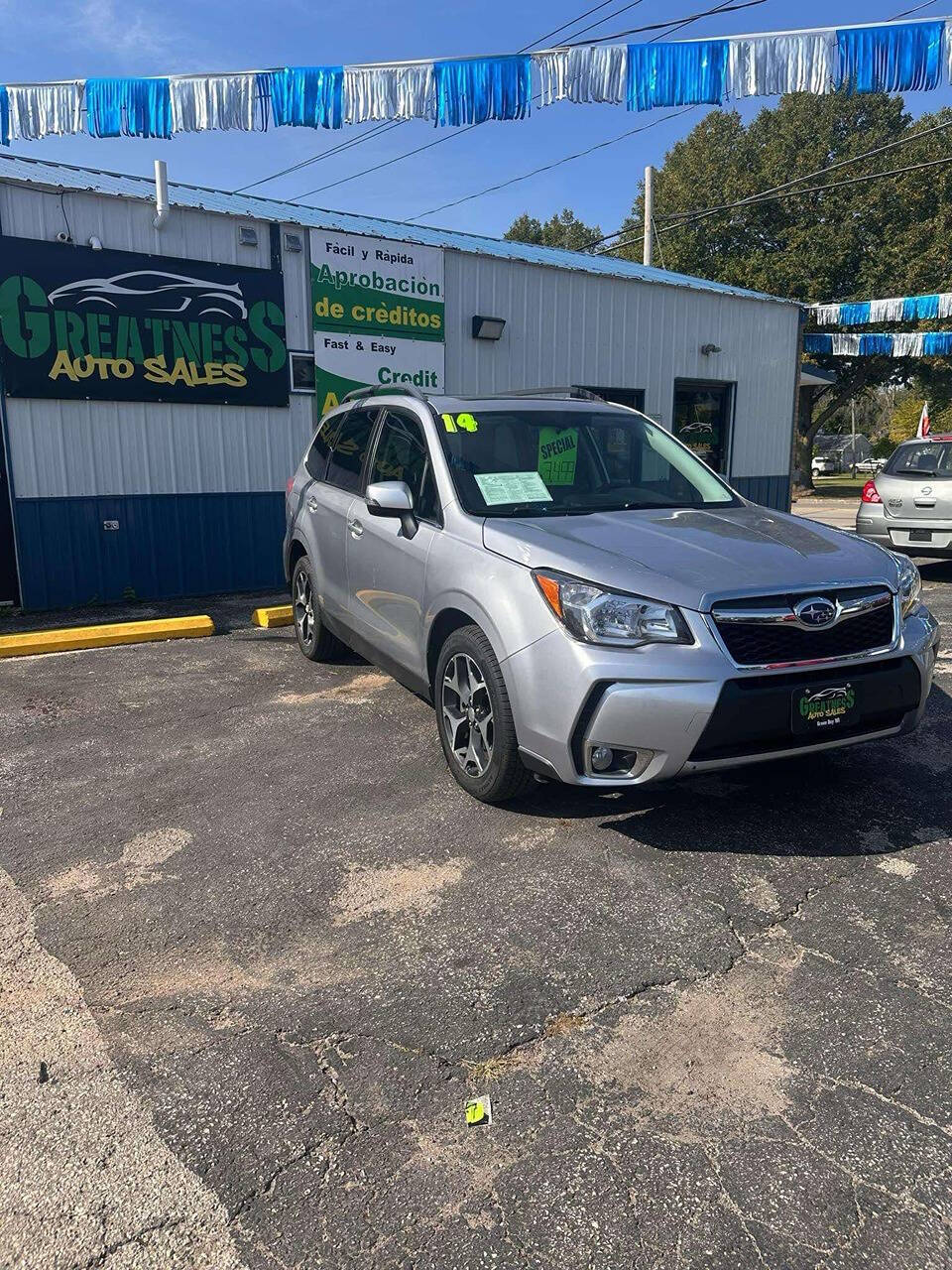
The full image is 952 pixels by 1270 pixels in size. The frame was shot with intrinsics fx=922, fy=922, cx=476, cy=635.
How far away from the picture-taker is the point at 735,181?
32000mm

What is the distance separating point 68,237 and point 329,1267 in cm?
895

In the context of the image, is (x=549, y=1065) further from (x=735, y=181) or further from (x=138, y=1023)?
(x=735, y=181)

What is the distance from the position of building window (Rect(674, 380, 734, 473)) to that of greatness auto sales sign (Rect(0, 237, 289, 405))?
657 cm

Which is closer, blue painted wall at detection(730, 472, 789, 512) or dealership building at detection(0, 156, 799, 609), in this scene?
dealership building at detection(0, 156, 799, 609)

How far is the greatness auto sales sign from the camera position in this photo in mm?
8391

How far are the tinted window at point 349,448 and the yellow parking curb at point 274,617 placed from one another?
2.34m

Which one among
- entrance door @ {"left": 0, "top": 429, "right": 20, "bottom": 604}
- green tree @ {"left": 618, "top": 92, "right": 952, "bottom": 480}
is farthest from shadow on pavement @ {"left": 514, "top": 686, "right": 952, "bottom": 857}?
green tree @ {"left": 618, "top": 92, "right": 952, "bottom": 480}

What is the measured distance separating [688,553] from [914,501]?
740 centimetres

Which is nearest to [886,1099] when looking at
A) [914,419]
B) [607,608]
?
[607,608]

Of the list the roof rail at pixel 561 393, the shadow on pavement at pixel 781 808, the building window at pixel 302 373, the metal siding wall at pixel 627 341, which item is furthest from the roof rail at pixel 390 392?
the building window at pixel 302 373

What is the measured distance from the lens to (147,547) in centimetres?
939

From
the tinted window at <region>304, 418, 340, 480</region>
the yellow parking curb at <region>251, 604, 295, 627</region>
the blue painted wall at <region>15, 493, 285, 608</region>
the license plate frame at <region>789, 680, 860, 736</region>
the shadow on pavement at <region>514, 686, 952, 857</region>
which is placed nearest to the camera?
the license plate frame at <region>789, 680, 860, 736</region>

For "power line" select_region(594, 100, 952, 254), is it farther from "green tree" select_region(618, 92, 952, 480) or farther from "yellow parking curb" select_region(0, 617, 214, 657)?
"yellow parking curb" select_region(0, 617, 214, 657)

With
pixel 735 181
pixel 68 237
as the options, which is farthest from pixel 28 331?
pixel 735 181
